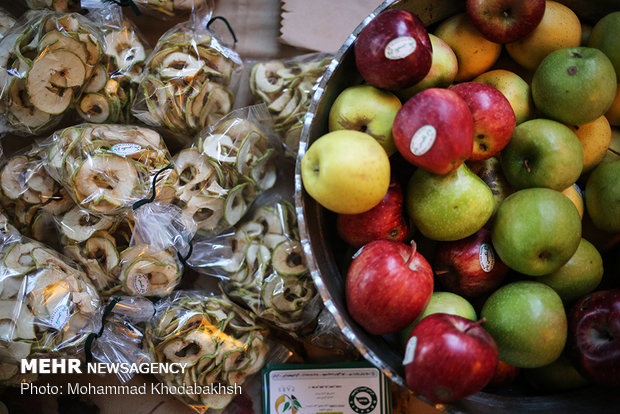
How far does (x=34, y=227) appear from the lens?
1222 mm

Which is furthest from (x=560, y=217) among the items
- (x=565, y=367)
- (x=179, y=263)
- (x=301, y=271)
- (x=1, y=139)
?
(x=1, y=139)

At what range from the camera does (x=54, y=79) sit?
3.67ft

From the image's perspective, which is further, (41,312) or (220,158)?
(220,158)

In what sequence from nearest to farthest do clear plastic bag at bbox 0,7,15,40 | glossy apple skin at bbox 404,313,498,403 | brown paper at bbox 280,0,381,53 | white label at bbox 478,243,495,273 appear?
glossy apple skin at bbox 404,313,498,403 → white label at bbox 478,243,495,273 → clear plastic bag at bbox 0,7,15,40 → brown paper at bbox 280,0,381,53

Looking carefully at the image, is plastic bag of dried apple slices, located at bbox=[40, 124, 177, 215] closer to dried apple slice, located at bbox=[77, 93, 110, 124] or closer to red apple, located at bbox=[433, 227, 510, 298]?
dried apple slice, located at bbox=[77, 93, 110, 124]

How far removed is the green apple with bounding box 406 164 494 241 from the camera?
0.92m

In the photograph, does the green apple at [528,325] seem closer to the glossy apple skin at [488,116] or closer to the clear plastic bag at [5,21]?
the glossy apple skin at [488,116]

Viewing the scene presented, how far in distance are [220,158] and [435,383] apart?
0.73 meters

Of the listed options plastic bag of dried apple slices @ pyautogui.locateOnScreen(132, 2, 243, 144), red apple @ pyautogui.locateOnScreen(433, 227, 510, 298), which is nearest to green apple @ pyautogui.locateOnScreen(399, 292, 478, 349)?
red apple @ pyautogui.locateOnScreen(433, 227, 510, 298)

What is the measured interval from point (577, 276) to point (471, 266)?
0.78 ft

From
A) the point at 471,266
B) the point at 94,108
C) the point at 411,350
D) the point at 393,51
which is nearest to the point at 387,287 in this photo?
the point at 411,350

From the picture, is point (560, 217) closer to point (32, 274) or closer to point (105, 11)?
point (32, 274)

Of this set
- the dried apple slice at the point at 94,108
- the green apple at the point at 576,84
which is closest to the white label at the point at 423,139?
the green apple at the point at 576,84

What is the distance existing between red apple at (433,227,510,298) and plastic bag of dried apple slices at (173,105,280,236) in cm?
54
